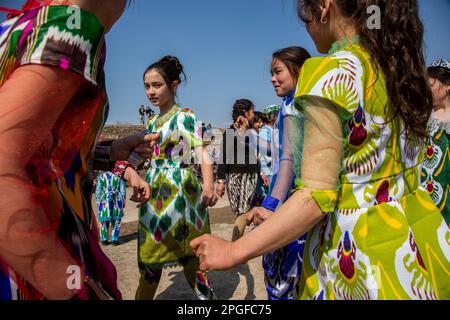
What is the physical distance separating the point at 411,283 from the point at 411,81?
62 cm

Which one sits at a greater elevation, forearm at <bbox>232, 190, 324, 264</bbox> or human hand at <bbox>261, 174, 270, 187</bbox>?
forearm at <bbox>232, 190, 324, 264</bbox>

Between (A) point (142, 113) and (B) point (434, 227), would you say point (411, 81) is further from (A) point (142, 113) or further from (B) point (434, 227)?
(A) point (142, 113)

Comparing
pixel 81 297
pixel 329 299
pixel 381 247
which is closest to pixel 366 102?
pixel 381 247

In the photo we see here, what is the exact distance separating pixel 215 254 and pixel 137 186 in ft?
4.91

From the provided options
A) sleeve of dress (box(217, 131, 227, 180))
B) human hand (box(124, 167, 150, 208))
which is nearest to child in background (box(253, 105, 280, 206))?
sleeve of dress (box(217, 131, 227, 180))

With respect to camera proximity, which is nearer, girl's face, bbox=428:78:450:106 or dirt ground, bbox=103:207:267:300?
girl's face, bbox=428:78:450:106

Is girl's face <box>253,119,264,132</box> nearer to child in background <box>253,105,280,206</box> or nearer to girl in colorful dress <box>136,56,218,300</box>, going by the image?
child in background <box>253,105,280,206</box>

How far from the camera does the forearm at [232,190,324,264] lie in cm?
99

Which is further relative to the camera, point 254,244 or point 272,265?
point 272,265

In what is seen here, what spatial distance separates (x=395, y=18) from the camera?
110cm

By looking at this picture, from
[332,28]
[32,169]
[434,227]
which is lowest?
[434,227]

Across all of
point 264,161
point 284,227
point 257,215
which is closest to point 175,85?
point 257,215

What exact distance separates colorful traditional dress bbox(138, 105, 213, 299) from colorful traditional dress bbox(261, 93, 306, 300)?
95cm

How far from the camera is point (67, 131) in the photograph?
89 centimetres
